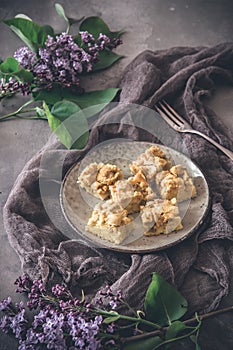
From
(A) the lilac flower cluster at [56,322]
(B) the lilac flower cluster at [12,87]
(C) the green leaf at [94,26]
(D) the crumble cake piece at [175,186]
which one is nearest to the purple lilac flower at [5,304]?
Result: (A) the lilac flower cluster at [56,322]

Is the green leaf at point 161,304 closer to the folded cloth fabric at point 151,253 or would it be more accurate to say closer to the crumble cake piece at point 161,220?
the folded cloth fabric at point 151,253

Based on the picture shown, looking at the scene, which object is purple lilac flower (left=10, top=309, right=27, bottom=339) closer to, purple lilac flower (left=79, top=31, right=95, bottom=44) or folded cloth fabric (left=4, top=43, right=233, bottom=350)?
folded cloth fabric (left=4, top=43, right=233, bottom=350)

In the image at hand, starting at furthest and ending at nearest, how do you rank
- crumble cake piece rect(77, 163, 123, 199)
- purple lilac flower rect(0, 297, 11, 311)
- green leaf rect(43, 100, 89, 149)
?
green leaf rect(43, 100, 89, 149) → crumble cake piece rect(77, 163, 123, 199) → purple lilac flower rect(0, 297, 11, 311)

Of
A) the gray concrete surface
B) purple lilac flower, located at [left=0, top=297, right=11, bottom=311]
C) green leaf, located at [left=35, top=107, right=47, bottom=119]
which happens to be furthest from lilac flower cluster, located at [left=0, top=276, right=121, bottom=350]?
green leaf, located at [left=35, top=107, right=47, bottom=119]

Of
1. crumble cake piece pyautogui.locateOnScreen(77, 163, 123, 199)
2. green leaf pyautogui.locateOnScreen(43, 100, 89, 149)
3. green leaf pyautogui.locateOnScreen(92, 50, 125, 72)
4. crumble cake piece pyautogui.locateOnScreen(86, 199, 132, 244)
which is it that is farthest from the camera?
green leaf pyautogui.locateOnScreen(92, 50, 125, 72)

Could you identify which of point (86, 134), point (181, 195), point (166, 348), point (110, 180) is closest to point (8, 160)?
point (86, 134)

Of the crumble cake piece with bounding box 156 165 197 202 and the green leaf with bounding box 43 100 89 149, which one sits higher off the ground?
the green leaf with bounding box 43 100 89 149

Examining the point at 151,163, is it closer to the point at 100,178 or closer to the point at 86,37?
the point at 100,178

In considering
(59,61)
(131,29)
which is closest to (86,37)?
(59,61)
